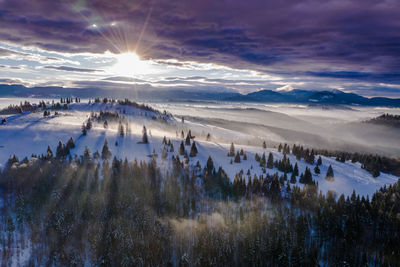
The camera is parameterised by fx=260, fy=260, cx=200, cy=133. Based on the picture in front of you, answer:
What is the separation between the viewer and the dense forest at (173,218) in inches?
4473

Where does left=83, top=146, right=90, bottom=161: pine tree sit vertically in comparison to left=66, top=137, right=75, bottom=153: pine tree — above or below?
below

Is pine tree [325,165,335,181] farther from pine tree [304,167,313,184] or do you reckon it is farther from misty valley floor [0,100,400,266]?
pine tree [304,167,313,184]

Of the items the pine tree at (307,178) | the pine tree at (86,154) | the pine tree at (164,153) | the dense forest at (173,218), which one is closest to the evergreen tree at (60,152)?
the dense forest at (173,218)

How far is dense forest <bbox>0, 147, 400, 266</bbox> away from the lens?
11362cm

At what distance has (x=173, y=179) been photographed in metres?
141

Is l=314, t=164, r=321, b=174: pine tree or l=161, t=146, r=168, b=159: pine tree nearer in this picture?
l=161, t=146, r=168, b=159: pine tree

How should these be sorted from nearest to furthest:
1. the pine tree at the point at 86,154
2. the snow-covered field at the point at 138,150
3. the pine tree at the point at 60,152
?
the pine tree at the point at 86,154
the pine tree at the point at 60,152
the snow-covered field at the point at 138,150

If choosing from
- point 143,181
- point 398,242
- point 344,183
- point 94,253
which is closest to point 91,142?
point 143,181

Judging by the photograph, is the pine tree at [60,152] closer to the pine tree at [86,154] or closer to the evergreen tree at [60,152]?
the evergreen tree at [60,152]

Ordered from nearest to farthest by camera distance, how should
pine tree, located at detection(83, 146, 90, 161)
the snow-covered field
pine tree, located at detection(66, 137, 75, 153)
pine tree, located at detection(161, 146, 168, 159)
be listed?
pine tree, located at detection(83, 146, 90, 161) < pine tree, located at detection(66, 137, 75, 153) < the snow-covered field < pine tree, located at detection(161, 146, 168, 159)

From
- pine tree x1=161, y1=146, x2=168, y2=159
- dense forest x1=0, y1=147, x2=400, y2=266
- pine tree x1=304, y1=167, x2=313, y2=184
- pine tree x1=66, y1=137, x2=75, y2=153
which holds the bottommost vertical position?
dense forest x1=0, y1=147, x2=400, y2=266

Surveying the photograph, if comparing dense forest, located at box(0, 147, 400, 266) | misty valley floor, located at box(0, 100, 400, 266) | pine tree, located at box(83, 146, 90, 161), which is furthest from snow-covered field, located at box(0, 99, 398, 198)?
dense forest, located at box(0, 147, 400, 266)

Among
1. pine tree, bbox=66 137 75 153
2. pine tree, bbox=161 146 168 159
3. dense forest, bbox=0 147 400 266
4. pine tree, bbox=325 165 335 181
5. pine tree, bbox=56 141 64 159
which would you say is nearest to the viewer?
dense forest, bbox=0 147 400 266

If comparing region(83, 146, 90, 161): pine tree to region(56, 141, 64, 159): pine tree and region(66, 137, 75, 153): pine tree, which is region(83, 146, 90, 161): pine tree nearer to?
region(56, 141, 64, 159): pine tree
